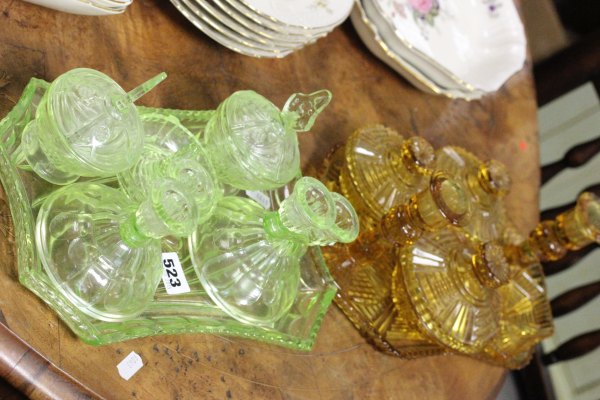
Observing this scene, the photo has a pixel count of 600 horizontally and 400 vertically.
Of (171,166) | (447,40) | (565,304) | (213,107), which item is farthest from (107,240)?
(565,304)

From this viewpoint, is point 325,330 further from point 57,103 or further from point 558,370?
point 558,370

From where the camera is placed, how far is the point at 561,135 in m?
2.11

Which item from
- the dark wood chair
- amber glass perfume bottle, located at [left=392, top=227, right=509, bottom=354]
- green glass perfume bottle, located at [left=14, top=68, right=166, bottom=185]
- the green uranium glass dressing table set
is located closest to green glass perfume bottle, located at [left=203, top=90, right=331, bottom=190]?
the green uranium glass dressing table set

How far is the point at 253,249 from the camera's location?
0.66 m

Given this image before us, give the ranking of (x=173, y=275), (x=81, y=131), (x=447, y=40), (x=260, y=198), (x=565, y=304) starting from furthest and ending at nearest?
(x=565, y=304) < (x=447, y=40) < (x=260, y=198) < (x=173, y=275) < (x=81, y=131)

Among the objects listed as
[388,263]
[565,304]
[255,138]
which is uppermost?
[255,138]

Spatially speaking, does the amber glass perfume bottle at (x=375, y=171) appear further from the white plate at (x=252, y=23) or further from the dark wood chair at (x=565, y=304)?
the dark wood chair at (x=565, y=304)

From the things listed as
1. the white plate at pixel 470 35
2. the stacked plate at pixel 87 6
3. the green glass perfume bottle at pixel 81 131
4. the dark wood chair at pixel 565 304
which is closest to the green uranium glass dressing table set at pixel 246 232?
the green glass perfume bottle at pixel 81 131

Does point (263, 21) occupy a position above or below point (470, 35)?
above

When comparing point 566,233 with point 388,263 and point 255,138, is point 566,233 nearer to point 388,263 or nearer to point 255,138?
point 388,263

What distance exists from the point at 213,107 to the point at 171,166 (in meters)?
0.25

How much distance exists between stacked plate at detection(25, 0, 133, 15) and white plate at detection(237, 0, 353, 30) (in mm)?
149

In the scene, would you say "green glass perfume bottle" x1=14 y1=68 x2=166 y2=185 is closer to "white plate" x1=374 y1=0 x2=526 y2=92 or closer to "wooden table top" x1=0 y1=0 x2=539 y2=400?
"wooden table top" x1=0 y1=0 x2=539 y2=400

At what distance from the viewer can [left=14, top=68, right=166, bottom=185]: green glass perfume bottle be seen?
1.73 feet
